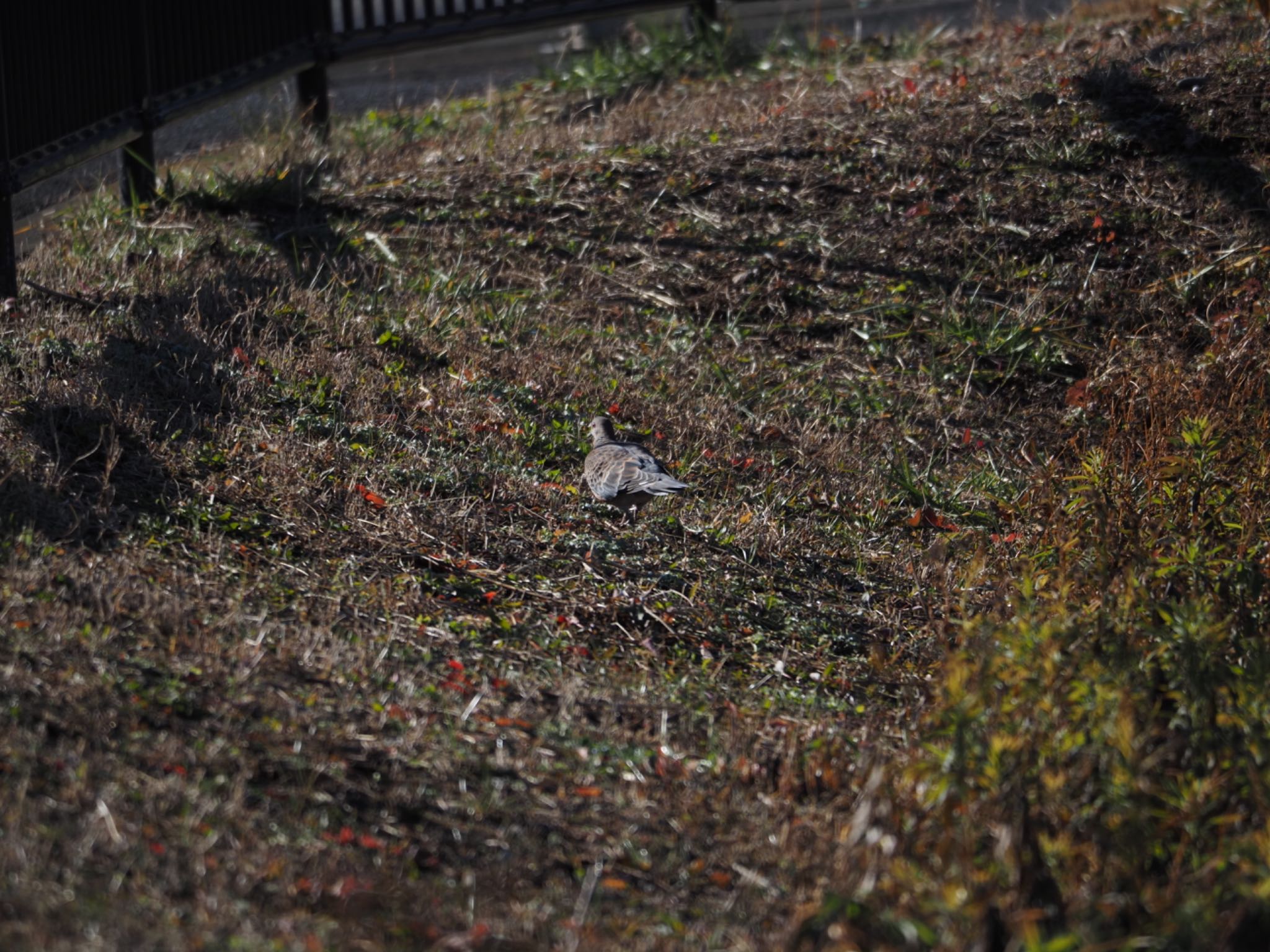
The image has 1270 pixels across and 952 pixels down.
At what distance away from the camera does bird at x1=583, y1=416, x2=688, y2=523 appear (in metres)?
5.52

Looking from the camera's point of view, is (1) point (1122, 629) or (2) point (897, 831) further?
(1) point (1122, 629)

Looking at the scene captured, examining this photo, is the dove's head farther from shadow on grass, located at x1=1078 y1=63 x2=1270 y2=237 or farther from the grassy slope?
shadow on grass, located at x1=1078 y1=63 x2=1270 y2=237

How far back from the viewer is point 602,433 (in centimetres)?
645

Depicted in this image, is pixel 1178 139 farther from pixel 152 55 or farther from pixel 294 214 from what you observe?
pixel 152 55

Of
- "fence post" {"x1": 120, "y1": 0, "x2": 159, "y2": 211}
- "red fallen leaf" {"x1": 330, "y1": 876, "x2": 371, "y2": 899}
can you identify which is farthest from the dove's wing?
"fence post" {"x1": 120, "y1": 0, "x2": 159, "y2": 211}

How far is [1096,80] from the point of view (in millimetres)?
9641

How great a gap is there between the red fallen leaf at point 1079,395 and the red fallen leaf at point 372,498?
4253 millimetres

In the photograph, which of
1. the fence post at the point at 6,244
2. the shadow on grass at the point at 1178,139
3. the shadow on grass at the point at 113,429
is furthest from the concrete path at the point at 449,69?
the shadow on grass at the point at 1178,139

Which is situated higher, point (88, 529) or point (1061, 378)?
point (88, 529)

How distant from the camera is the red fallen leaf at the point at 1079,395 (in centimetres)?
756

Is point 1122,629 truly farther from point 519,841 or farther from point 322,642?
point 322,642

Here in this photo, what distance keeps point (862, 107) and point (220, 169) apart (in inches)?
195

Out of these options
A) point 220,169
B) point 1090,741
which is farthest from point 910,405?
point 220,169

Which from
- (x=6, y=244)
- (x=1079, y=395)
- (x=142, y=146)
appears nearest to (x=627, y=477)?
(x=1079, y=395)
